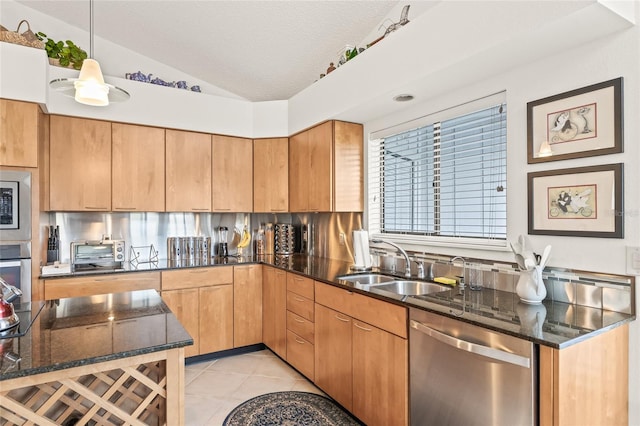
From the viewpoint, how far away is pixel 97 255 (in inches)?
128

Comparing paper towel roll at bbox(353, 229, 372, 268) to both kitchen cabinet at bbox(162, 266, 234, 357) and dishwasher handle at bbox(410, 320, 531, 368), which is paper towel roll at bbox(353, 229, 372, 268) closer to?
dishwasher handle at bbox(410, 320, 531, 368)

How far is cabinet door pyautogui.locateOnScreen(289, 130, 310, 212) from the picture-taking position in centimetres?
361

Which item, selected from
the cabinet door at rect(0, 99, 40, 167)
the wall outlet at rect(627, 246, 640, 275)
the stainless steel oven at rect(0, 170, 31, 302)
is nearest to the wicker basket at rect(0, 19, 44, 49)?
the cabinet door at rect(0, 99, 40, 167)

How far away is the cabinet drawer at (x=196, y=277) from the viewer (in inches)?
127

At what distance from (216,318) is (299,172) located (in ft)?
5.42

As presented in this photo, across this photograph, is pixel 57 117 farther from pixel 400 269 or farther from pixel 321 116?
pixel 400 269

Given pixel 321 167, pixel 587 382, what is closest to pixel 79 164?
pixel 321 167

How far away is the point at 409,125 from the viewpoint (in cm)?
289

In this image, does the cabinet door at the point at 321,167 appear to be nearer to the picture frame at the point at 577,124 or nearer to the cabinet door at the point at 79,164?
the picture frame at the point at 577,124

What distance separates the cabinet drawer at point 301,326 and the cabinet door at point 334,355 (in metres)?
0.09

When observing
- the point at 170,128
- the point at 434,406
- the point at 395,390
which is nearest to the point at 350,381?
the point at 395,390

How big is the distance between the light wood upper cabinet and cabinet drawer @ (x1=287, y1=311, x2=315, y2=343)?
135cm

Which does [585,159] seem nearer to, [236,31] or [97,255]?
[236,31]

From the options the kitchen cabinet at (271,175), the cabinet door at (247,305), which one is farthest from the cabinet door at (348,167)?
the cabinet door at (247,305)
